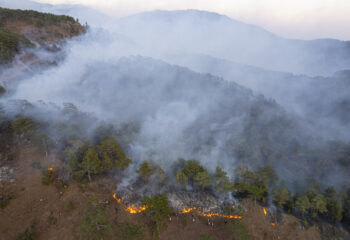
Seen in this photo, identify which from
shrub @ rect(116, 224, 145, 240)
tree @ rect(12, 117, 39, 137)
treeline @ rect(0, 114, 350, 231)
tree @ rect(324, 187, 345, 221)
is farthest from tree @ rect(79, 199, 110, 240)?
tree @ rect(324, 187, 345, 221)

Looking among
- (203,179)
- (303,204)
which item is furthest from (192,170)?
(303,204)

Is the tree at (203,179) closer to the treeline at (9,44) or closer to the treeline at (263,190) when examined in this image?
the treeline at (263,190)

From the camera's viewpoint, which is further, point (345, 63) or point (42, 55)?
point (345, 63)

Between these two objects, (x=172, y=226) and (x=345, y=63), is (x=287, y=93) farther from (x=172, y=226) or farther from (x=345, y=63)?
(x=345, y=63)

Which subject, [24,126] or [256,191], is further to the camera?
[256,191]

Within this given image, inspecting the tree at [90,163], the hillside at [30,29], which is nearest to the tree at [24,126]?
the tree at [90,163]

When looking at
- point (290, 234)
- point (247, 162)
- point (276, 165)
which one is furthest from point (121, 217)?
point (276, 165)

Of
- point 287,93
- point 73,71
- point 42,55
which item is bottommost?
point 287,93

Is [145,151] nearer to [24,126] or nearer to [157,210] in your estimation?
[157,210]

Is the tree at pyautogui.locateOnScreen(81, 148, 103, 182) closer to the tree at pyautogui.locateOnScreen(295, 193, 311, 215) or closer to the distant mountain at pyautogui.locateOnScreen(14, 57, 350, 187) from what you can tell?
the distant mountain at pyautogui.locateOnScreen(14, 57, 350, 187)
